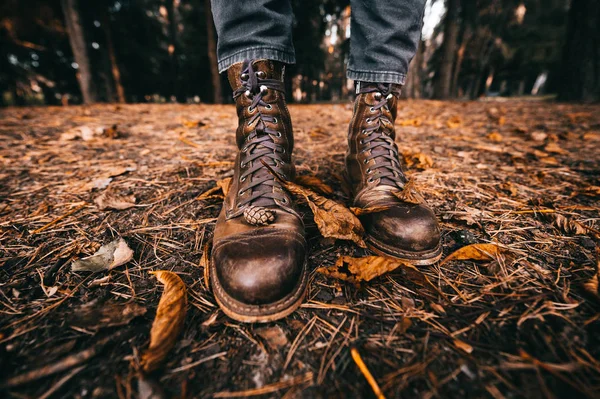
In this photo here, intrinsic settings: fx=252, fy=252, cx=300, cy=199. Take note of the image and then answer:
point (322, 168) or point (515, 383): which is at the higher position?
point (322, 168)

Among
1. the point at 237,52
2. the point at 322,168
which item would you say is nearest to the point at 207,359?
the point at 237,52

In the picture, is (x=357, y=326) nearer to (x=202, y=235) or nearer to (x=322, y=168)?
(x=202, y=235)

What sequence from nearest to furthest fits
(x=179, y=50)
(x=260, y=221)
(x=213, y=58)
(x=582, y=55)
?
(x=260, y=221) < (x=582, y=55) < (x=213, y=58) < (x=179, y=50)

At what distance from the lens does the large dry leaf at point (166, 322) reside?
1.91 feet

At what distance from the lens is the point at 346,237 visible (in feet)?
2.97

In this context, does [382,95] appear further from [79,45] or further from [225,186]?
[79,45]

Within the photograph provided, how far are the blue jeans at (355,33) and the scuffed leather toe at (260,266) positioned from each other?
0.77 meters

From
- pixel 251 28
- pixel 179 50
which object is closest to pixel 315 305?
pixel 251 28

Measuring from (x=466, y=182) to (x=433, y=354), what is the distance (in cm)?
126

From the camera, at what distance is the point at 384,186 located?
1.11 meters

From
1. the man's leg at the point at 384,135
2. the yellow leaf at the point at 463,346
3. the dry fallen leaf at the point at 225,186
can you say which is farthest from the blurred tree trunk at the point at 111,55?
the yellow leaf at the point at 463,346

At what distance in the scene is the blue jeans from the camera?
1.03 metres

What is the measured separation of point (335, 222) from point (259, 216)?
27 centimetres

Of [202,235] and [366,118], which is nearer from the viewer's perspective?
[202,235]
